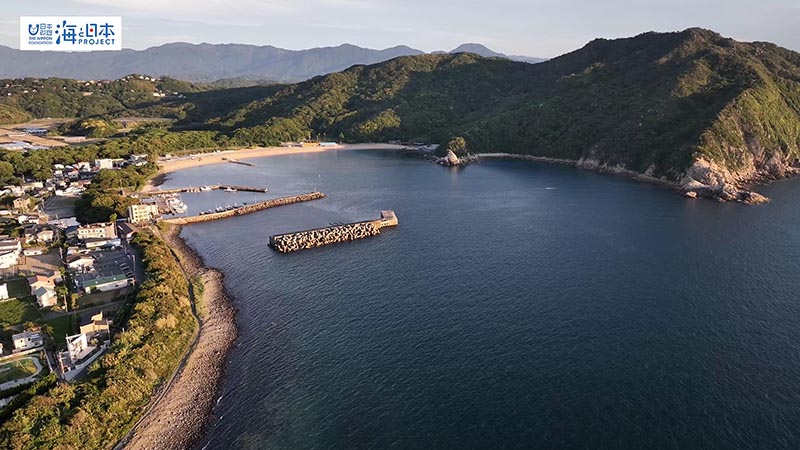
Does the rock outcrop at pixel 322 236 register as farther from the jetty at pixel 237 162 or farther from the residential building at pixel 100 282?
the jetty at pixel 237 162

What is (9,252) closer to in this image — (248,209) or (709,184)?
(248,209)

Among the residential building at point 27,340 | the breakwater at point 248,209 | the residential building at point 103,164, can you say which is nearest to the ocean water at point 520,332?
the breakwater at point 248,209

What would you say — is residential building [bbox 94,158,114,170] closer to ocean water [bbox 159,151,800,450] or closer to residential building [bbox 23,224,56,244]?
residential building [bbox 23,224,56,244]

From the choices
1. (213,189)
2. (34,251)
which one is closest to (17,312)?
(34,251)

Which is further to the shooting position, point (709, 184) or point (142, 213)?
point (709, 184)

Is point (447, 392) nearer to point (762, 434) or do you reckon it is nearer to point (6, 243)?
point (762, 434)

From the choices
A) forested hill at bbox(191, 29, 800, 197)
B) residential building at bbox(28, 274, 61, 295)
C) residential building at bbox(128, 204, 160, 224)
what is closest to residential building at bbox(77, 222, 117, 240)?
residential building at bbox(128, 204, 160, 224)
